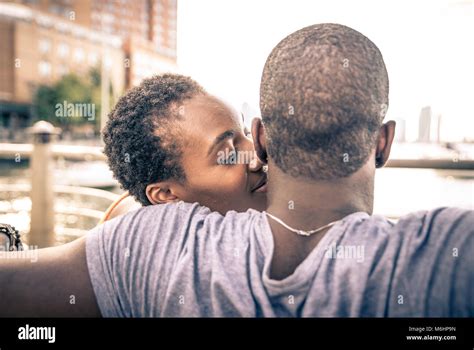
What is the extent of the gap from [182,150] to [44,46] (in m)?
20.6

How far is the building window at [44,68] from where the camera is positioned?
885 inches

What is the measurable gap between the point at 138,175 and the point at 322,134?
0.67 metres

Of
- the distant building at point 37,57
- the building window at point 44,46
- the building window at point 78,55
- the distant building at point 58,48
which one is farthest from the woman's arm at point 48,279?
the building window at point 78,55

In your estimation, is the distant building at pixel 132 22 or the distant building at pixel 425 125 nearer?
the distant building at pixel 425 125

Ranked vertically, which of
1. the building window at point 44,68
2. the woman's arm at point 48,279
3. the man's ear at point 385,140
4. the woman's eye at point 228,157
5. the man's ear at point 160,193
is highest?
the building window at point 44,68

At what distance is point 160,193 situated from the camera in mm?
1473

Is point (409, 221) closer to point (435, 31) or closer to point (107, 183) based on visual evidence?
point (435, 31)

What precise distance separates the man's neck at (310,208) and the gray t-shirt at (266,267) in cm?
3

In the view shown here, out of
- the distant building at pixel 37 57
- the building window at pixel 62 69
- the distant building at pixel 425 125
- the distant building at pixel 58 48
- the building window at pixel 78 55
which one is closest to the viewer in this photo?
the distant building at pixel 425 125

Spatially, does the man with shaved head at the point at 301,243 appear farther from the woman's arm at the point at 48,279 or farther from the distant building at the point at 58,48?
the distant building at the point at 58,48

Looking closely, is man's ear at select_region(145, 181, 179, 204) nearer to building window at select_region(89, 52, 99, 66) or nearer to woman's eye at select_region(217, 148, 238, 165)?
woman's eye at select_region(217, 148, 238, 165)

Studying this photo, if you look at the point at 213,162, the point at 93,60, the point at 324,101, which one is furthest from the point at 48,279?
the point at 93,60

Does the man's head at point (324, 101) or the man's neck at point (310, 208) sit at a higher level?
the man's head at point (324, 101)

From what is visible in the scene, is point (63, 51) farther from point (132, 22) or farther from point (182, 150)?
point (182, 150)
